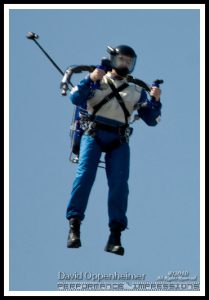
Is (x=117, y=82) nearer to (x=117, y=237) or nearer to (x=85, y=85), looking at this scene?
(x=85, y=85)

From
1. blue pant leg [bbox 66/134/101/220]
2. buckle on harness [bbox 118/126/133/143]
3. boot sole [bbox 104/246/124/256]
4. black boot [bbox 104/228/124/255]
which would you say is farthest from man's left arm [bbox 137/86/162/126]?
boot sole [bbox 104/246/124/256]

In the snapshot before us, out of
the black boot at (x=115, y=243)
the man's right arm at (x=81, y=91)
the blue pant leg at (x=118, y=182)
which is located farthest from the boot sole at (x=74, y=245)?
the man's right arm at (x=81, y=91)

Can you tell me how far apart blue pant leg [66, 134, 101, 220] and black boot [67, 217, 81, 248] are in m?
0.11

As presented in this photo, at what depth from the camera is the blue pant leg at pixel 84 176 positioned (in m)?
16.8

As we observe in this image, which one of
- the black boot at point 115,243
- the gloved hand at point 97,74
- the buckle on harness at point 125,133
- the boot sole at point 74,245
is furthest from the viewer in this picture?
the buckle on harness at point 125,133

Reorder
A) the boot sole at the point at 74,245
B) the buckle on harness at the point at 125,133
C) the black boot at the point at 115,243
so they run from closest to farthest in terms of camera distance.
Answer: the boot sole at the point at 74,245
the black boot at the point at 115,243
the buckle on harness at the point at 125,133

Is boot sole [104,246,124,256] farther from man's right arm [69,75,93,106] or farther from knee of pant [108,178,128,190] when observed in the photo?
man's right arm [69,75,93,106]

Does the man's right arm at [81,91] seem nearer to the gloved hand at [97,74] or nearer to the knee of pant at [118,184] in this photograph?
the gloved hand at [97,74]

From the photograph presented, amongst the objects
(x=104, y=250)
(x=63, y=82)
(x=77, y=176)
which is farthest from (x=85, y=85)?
(x=104, y=250)

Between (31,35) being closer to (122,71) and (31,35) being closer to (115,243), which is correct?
(122,71)

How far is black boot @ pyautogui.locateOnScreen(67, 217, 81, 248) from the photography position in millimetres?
16328

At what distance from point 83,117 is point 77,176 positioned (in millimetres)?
947

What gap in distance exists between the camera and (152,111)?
58.1 feet

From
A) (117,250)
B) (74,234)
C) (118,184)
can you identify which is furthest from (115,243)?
(118,184)
